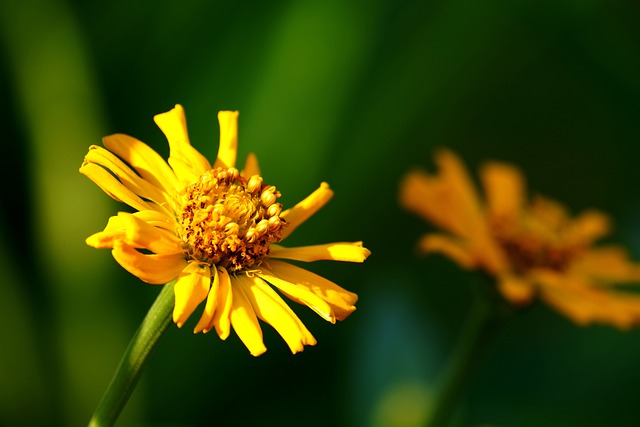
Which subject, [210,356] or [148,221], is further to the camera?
[210,356]

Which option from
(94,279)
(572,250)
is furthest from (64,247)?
(572,250)

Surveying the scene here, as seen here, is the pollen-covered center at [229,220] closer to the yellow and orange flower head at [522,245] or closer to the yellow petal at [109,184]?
the yellow petal at [109,184]

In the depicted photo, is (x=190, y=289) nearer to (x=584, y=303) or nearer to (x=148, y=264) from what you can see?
(x=148, y=264)

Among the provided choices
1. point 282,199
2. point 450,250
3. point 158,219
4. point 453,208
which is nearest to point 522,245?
point 453,208

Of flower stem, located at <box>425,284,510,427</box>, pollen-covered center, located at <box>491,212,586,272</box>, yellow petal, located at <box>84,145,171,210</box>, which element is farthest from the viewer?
pollen-covered center, located at <box>491,212,586,272</box>

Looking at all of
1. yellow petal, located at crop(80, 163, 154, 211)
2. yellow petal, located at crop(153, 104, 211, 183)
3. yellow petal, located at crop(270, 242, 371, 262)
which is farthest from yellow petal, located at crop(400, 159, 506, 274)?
yellow petal, located at crop(80, 163, 154, 211)

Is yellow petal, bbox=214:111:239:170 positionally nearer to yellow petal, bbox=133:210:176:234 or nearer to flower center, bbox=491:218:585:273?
yellow petal, bbox=133:210:176:234

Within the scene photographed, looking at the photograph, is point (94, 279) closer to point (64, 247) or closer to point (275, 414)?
point (64, 247)
